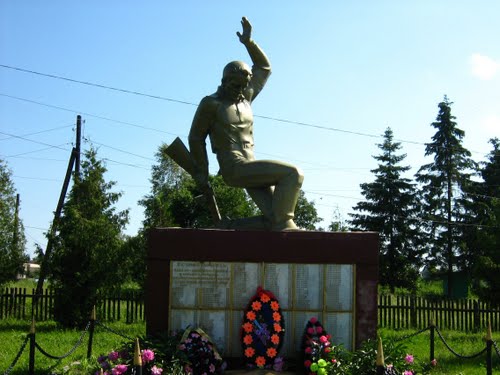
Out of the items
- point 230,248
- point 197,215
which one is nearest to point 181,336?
point 230,248

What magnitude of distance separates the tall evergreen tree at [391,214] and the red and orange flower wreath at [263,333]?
728 inches

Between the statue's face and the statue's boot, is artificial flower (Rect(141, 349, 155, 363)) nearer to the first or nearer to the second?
the statue's boot

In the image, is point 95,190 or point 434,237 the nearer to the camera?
point 95,190

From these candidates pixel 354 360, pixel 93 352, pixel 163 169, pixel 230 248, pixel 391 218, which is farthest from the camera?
pixel 163 169

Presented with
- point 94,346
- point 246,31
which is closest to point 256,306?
point 246,31

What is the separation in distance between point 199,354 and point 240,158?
2.19m

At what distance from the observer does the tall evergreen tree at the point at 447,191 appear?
81.0 feet

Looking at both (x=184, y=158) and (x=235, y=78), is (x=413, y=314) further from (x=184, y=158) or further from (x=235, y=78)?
(x=235, y=78)

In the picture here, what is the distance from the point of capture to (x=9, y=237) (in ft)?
46.5

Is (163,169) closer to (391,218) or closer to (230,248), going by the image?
(391,218)

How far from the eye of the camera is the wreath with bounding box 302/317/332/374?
5.62 m

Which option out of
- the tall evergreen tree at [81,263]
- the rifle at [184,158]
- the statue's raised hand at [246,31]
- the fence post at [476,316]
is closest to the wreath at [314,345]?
the rifle at [184,158]

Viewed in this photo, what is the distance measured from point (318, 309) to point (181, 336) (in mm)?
1526

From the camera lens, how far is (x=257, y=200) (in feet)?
21.3
